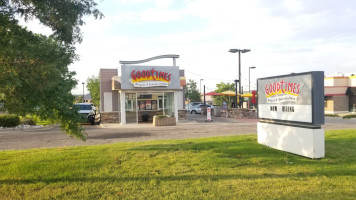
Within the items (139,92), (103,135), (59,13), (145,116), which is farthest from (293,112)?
(145,116)

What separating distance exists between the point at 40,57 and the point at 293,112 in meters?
7.12

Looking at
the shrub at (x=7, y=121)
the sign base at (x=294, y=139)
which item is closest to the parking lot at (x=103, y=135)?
the shrub at (x=7, y=121)

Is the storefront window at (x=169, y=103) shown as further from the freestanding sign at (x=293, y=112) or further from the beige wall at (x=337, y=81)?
the beige wall at (x=337, y=81)

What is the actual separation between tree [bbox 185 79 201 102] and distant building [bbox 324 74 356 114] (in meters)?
32.7

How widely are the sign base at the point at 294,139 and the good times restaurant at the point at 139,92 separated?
41.2 ft

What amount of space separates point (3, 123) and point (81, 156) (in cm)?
1335

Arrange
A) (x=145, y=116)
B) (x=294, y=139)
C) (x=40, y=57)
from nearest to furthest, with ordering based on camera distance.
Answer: (x=40, y=57) < (x=294, y=139) < (x=145, y=116)

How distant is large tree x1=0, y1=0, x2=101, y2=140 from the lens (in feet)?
15.5

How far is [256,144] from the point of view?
10.2 metres

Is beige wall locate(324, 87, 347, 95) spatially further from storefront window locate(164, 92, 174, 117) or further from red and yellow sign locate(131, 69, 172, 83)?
red and yellow sign locate(131, 69, 172, 83)

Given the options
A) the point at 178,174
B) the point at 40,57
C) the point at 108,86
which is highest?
the point at 108,86

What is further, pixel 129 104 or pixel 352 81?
pixel 352 81

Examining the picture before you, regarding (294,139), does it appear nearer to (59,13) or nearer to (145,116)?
(59,13)

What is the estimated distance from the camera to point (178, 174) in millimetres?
6555
